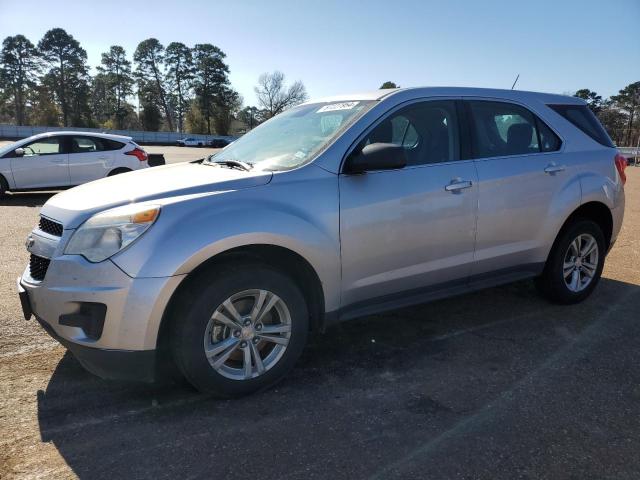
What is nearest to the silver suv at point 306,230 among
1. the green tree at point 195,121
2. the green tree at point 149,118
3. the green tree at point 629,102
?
the green tree at point 149,118

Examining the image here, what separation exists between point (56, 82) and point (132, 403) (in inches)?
3718

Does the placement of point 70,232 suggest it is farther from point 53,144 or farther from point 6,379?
point 53,144

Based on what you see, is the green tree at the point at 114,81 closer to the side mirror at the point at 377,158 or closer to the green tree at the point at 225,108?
the green tree at the point at 225,108

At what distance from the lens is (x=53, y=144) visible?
1145 centimetres

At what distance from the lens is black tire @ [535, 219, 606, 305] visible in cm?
447

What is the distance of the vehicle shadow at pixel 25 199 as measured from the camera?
426 inches

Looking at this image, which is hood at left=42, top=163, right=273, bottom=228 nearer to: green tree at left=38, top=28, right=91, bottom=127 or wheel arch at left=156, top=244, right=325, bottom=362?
wheel arch at left=156, top=244, right=325, bottom=362

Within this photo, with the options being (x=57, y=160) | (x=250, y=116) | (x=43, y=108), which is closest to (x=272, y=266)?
(x=57, y=160)

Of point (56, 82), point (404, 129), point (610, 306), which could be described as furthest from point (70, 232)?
point (56, 82)

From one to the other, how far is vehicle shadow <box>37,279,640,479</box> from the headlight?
93 centimetres

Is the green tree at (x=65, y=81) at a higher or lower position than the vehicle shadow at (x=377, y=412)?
higher

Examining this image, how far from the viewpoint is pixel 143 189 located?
9.93 ft

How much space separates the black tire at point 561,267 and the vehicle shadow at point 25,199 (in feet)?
33.2

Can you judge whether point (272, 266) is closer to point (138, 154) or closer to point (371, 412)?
point (371, 412)
